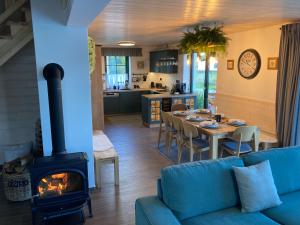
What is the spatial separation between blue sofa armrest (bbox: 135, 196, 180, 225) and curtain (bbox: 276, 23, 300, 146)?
3.19 metres

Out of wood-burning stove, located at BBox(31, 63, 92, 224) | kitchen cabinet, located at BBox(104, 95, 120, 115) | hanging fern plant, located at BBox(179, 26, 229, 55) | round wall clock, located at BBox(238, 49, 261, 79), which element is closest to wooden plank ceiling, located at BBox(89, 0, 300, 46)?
hanging fern plant, located at BBox(179, 26, 229, 55)

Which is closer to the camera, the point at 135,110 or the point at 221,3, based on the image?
the point at 221,3

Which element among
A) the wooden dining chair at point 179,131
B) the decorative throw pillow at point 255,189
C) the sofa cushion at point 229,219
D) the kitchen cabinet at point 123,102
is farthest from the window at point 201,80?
the sofa cushion at point 229,219

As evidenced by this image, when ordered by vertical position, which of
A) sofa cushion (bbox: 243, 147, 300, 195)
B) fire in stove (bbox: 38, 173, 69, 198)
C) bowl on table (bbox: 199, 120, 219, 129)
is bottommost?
fire in stove (bbox: 38, 173, 69, 198)

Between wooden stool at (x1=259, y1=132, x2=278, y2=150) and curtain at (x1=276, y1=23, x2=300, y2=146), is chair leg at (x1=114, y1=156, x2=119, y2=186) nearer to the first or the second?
wooden stool at (x1=259, y1=132, x2=278, y2=150)

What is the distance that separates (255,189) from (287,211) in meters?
0.32

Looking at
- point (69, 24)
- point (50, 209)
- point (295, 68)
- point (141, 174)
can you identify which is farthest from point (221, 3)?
→ point (50, 209)

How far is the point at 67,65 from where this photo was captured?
3.09 meters

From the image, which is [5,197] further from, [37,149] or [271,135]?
[271,135]

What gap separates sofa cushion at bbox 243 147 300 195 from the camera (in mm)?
2496

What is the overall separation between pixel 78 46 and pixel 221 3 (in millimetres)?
1740

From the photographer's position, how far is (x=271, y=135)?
482cm

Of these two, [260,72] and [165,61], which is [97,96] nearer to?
[260,72]

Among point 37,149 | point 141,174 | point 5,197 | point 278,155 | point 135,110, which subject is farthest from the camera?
point 135,110
